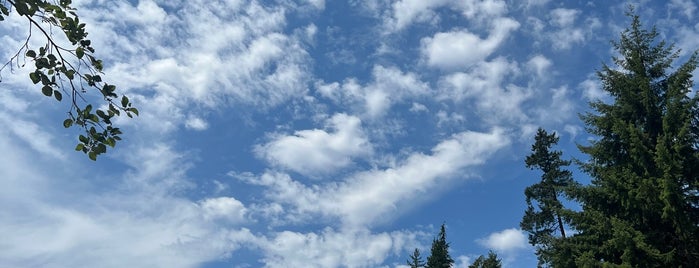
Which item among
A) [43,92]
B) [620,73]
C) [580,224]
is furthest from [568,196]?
[43,92]

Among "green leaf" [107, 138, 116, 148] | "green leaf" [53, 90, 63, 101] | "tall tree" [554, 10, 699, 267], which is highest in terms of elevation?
"tall tree" [554, 10, 699, 267]

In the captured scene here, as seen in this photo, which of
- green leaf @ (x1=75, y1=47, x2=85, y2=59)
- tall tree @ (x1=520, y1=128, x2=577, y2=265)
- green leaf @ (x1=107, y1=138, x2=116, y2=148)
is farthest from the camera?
tall tree @ (x1=520, y1=128, x2=577, y2=265)

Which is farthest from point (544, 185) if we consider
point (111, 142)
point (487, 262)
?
point (111, 142)

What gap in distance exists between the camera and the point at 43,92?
136 inches

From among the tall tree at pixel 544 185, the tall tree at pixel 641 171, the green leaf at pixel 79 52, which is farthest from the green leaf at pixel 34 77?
the tall tree at pixel 544 185

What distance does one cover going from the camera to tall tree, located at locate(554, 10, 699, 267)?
14.7 metres

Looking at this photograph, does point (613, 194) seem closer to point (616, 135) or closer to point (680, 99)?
point (616, 135)

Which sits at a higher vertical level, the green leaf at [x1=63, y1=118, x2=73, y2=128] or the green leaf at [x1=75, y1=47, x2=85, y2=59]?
the green leaf at [x1=75, y1=47, x2=85, y2=59]

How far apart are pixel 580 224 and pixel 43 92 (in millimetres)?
17675

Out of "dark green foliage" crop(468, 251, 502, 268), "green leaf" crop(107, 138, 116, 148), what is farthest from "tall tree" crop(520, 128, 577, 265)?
"green leaf" crop(107, 138, 116, 148)

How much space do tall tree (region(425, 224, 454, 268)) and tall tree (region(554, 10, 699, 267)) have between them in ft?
80.8

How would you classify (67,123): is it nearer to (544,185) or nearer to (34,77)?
(34,77)

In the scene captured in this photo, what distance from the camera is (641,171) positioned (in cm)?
1675

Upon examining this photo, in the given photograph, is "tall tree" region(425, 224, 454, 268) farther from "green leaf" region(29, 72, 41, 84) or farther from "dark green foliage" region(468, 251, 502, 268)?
"green leaf" region(29, 72, 41, 84)
